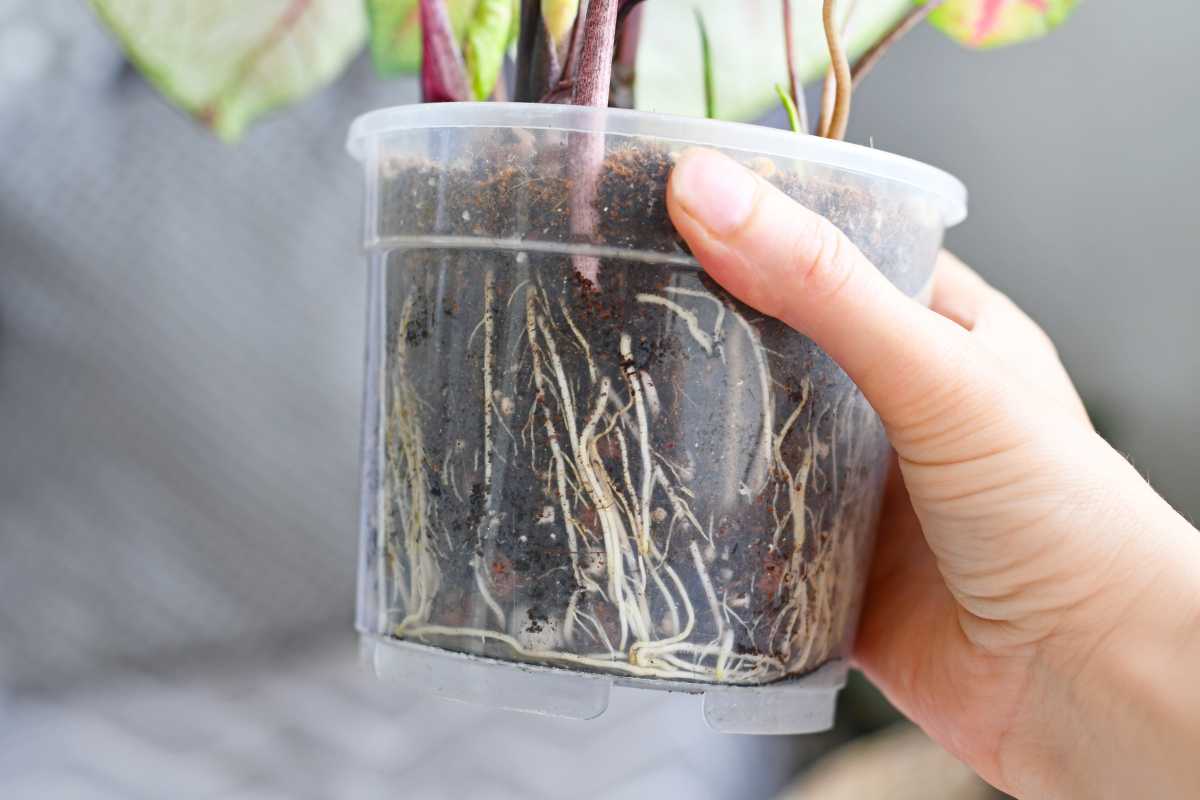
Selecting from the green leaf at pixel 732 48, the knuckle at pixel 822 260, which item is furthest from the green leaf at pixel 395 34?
the knuckle at pixel 822 260

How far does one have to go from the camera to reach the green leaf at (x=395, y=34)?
0.85m

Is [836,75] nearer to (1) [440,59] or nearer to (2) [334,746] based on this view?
(1) [440,59]

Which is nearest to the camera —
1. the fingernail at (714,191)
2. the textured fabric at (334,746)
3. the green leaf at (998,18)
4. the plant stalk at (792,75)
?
the fingernail at (714,191)

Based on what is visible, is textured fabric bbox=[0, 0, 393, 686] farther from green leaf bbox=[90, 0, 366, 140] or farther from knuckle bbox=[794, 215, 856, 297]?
knuckle bbox=[794, 215, 856, 297]

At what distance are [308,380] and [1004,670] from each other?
737 millimetres

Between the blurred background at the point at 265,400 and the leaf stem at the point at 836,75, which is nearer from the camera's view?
the leaf stem at the point at 836,75

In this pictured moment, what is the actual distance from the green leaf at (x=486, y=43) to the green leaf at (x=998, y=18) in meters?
0.30

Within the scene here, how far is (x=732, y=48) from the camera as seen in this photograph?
31.4 inches

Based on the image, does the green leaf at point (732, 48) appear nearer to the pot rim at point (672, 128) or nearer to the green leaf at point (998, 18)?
the green leaf at point (998, 18)

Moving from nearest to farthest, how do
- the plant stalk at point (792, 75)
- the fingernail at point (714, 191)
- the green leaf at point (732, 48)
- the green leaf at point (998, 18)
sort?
the fingernail at point (714, 191)
the plant stalk at point (792, 75)
the green leaf at point (998, 18)
the green leaf at point (732, 48)

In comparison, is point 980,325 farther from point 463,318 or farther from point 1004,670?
point 463,318

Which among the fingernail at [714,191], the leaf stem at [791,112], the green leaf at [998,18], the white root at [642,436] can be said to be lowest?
the white root at [642,436]

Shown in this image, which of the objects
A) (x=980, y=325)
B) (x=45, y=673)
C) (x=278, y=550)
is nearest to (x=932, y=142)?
(x=980, y=325)

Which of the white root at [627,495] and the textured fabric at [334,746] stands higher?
the white root at [627,495]
